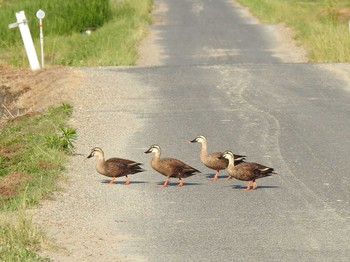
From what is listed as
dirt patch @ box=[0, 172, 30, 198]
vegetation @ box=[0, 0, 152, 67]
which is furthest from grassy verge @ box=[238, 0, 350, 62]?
dirt patch @ box=[0, 172, 30, 198]

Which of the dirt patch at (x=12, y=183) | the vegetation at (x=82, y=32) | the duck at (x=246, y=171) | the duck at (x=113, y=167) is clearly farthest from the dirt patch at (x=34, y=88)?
the duck at (x=246, y=171)

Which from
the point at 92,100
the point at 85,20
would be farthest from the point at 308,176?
the point at 85,20

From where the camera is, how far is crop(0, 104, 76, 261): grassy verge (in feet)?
34.0

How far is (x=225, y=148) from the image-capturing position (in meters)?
16.7

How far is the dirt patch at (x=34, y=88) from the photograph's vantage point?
74.5 ft

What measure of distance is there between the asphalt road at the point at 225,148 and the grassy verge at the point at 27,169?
21.9 inches

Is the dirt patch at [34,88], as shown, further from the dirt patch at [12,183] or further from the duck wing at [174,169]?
the duck wing at [174,169]

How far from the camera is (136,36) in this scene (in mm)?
38156

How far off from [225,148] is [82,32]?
85.9ft

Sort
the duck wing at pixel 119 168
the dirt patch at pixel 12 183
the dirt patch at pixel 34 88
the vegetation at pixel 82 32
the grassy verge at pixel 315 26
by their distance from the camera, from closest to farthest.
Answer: the dirt patch at pixel 12 183 → the duck wing at pixel 119 168 → the dirt patch at pixel 34 88 → the grassy verge at pixel 315 26 → the vegetation at pixel 82 32

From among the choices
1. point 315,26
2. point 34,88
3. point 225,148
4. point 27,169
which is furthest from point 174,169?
point 315,26

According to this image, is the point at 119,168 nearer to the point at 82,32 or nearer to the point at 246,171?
the point at 246,171

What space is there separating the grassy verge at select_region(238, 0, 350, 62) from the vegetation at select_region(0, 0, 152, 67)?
5678 millimetres

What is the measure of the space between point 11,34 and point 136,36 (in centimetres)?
471
